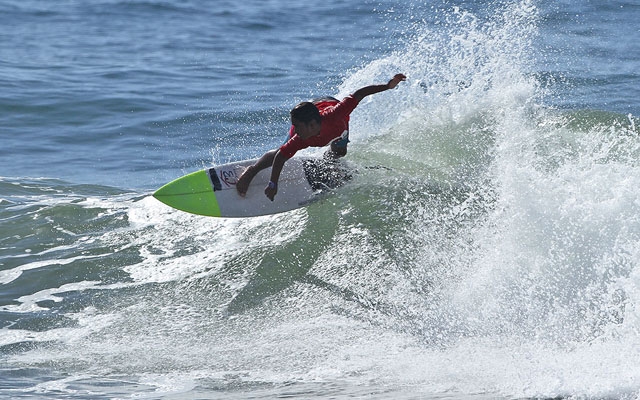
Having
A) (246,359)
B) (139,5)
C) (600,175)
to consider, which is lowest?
(246,359)

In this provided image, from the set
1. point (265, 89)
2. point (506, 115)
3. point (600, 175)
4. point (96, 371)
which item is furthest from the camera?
point (265, 89)

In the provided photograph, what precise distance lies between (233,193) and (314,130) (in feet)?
3.99

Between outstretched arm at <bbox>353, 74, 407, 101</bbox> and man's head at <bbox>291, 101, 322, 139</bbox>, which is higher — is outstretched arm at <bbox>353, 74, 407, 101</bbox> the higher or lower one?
the higher one

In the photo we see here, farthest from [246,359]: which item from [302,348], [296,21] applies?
[296,21]

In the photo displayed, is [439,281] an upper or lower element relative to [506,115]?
lower

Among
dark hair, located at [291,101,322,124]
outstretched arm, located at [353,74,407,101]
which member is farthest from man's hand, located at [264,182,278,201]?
outstretched arm, located at [353,74,407,101]

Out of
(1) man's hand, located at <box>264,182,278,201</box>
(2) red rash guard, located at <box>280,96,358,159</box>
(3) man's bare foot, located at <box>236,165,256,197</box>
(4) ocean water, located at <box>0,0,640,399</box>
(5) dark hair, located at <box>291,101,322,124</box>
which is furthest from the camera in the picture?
(3) man's bare foot, located at <box>236,165,256,197</box>

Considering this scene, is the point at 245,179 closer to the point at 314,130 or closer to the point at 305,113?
the point at 314,130

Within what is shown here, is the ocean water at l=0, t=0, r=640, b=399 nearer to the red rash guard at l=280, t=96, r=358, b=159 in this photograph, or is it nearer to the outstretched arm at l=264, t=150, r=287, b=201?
the outstretched arm at l=264, t=150, r=287, b=201

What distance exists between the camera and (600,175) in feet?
22.0

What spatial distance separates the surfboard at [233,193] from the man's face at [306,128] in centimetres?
91

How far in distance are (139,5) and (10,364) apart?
19.9m

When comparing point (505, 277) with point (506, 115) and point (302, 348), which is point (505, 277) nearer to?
point (302, 348)

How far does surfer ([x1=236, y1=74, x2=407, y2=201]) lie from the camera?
7.50m
